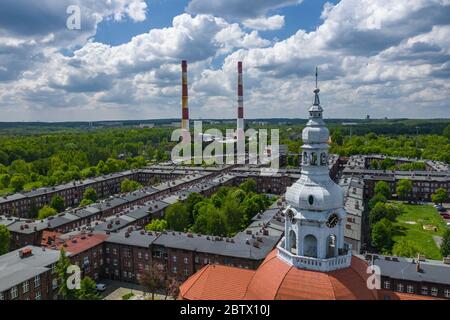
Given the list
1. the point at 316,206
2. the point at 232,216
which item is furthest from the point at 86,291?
the point at 232,216

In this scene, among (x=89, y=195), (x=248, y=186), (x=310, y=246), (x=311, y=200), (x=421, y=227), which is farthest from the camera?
(x=248, y=186)

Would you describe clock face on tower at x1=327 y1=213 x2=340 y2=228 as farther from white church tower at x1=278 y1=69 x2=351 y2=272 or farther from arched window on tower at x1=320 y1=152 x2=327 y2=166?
arched window on tower at x1=320 y1=152 x2=327 y2=166

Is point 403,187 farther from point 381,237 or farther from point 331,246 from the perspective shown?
point 331,246

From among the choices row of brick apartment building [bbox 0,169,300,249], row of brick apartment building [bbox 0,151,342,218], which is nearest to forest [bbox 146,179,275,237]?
row of brick apartment building [bbox 0,169,300,249]

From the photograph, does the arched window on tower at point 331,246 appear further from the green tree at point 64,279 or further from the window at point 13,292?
the window at point 13,292

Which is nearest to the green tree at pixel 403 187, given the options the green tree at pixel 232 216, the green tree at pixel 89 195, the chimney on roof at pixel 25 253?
the green tree at pixel 232 216
